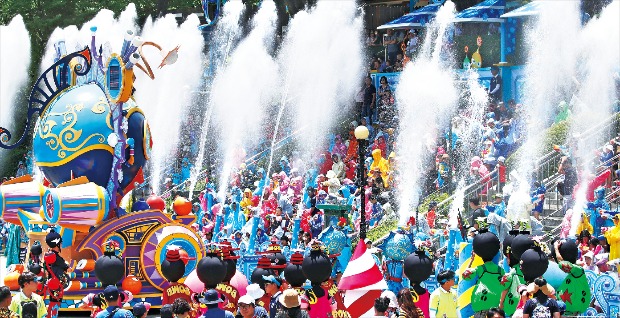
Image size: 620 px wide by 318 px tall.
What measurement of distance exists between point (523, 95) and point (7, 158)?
575 inches

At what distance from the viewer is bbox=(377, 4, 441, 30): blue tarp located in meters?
31.8

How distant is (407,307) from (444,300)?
1.07m

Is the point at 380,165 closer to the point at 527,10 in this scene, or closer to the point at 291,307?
the point at 527,10

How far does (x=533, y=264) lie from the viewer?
49.4ft

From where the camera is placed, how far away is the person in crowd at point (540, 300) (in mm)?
13977

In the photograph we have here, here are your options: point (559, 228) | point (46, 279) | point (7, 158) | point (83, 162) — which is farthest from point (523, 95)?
point (7, 158)

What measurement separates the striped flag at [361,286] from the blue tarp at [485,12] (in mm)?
13870

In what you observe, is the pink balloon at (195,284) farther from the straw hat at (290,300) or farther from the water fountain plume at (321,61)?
the water fountain plume at (321,61)

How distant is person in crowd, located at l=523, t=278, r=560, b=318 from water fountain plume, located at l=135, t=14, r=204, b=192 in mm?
21039

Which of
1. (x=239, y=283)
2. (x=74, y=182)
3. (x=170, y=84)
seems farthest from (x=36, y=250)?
(x=170, y=84)

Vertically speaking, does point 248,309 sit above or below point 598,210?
above

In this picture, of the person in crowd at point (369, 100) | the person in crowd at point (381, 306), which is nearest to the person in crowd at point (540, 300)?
the person in crowd at point (381, 306)

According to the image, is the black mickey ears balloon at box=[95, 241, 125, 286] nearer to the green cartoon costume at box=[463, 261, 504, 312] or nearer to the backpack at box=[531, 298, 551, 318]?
the green cartoon costume at box=[463, 261, 504, 312]

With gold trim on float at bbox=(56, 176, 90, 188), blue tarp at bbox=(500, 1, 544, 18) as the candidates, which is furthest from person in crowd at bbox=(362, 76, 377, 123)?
gold trim on float at bbox=(56, 176, 90, 188)
